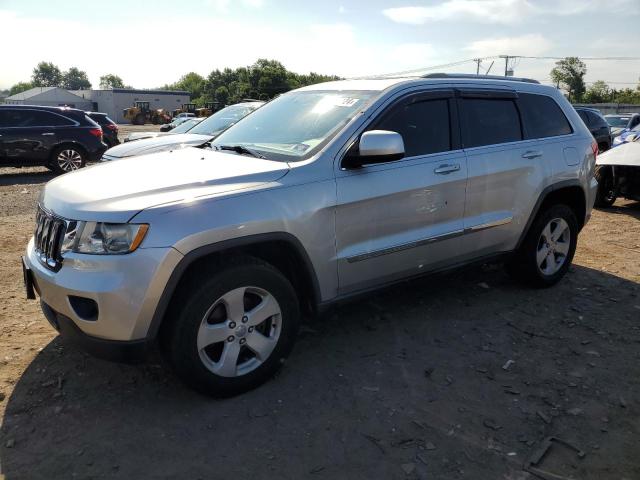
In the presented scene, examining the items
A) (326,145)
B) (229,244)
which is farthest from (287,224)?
(326,145)

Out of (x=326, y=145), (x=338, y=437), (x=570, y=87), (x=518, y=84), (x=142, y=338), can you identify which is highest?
(x=570, y=87)

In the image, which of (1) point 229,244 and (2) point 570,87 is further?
(2) point 570,87

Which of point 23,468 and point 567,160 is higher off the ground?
point 567,160

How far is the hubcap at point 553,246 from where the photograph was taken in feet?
15.2

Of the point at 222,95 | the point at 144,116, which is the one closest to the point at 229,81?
the point at 222,95

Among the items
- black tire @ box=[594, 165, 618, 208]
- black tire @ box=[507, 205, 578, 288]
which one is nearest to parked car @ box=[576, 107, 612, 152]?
black tire @ box=[594, 165, 618, 208]

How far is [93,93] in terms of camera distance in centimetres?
7819

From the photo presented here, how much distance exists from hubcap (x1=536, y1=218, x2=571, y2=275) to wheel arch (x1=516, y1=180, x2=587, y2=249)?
7.6 inches

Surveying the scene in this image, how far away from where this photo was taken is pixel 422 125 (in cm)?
375

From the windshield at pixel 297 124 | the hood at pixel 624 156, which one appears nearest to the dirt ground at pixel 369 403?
the windshield at pixel 297 124

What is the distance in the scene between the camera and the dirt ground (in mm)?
2506

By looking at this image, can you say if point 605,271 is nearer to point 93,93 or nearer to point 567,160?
point 567,160

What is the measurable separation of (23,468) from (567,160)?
458 centimetres

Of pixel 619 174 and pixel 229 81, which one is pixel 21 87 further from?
pixel 619 174
